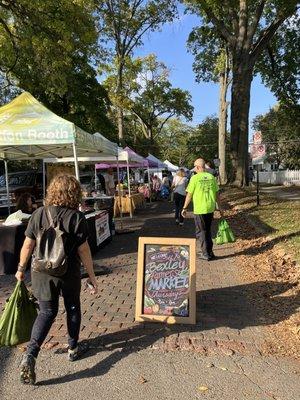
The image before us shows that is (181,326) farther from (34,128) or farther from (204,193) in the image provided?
(34,128)

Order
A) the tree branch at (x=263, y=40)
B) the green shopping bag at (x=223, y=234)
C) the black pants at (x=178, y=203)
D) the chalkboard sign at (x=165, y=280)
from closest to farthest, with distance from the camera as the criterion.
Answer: the chalkboard sign at (x=165, y=280) < the green shopping bag at (x=223, y=234) < the black pants at (x=178, y=203) < the tree branch at (x=263, y=40)

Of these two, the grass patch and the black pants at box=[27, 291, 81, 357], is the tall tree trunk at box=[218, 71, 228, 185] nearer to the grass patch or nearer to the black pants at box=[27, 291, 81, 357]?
the grass patch

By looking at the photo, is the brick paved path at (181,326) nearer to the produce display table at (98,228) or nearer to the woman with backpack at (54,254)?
the woman with backpack at (54,254)

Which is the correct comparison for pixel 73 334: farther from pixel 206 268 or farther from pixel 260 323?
pixel 206 268

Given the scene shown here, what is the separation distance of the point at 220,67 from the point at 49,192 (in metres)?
34.6

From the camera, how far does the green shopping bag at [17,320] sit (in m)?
4.24

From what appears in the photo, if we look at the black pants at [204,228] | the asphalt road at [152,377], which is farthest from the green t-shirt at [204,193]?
the asphalt road at [152,377]

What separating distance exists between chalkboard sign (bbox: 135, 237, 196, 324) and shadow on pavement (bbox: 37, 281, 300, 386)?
154 millimetres

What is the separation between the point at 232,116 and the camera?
25.6 m

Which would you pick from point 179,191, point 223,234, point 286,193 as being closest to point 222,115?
point 286,193

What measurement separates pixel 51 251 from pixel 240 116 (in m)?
22.5

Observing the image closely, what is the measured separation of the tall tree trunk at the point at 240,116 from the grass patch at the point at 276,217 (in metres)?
5.73

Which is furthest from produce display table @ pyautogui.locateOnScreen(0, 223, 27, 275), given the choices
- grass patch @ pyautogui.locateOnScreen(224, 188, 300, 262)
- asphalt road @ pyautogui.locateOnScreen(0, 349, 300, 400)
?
grass patch @ pyautogui.locateOnScreen(224, 188, 300, 262)

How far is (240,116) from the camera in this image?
25.1 meters
